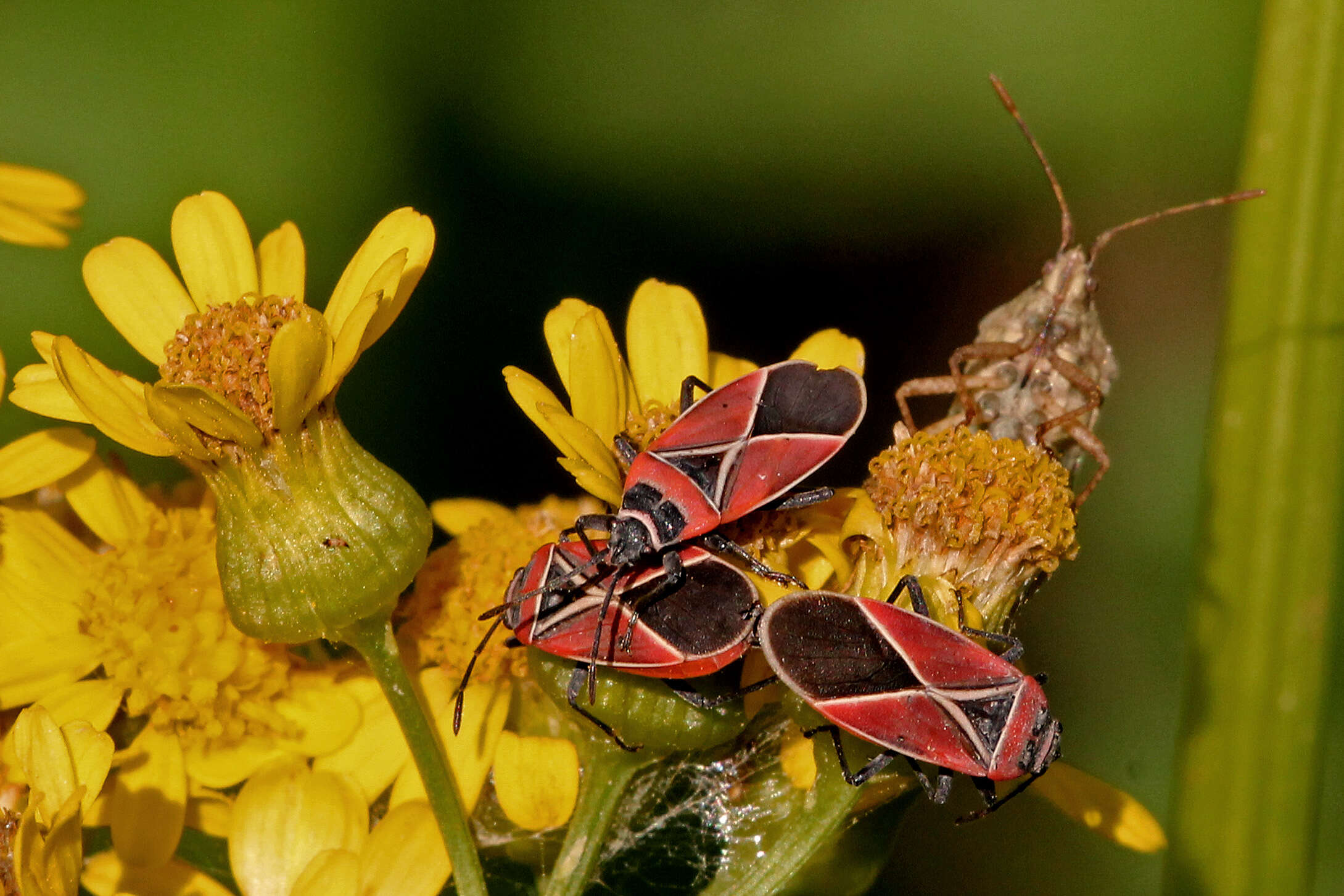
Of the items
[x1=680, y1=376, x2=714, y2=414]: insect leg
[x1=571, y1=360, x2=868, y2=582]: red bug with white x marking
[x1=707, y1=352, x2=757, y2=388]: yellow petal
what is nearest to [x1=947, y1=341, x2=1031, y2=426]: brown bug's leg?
[x1=571, y1=360, x2=868, y2=582]: red bug with white x marking

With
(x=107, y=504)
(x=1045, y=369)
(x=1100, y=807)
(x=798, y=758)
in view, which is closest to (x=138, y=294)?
(x=107, y=504)

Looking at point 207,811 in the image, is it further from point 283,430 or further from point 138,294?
point 138,294

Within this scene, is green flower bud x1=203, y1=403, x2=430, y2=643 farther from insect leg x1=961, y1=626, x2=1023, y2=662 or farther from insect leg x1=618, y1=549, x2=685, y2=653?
insect leg x1=961, y1=626, x2=1023, y2=662

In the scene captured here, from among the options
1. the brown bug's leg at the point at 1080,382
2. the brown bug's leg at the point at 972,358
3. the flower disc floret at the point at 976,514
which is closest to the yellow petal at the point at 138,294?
the flower disc floret at the point at 976,514

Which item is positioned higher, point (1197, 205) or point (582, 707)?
point (1197, 205)

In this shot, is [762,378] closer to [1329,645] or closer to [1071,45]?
[1329,645]

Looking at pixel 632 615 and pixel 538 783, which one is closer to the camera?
pixel 632 615
